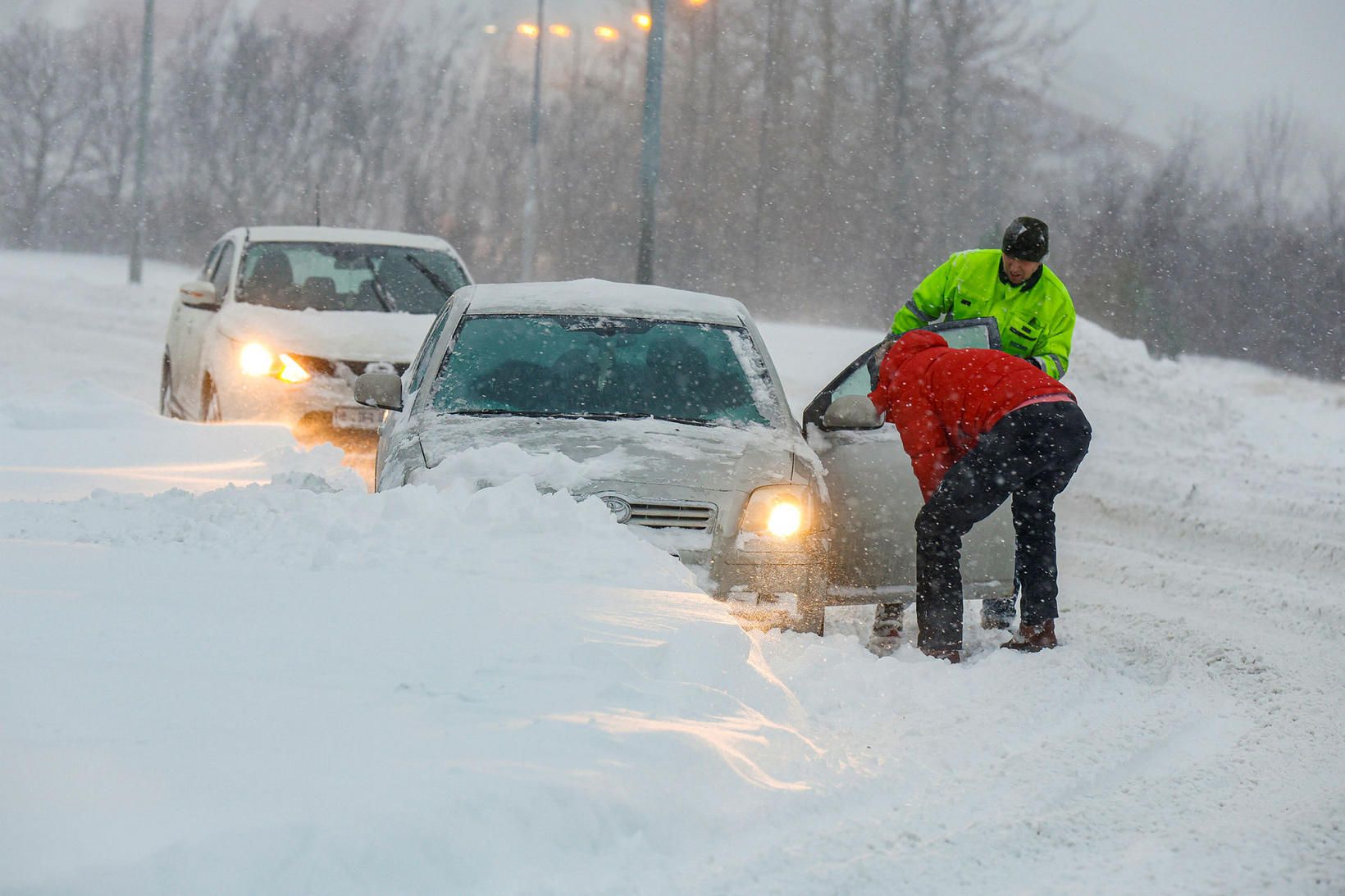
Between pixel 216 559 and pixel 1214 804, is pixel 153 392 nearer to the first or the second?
pixel 216 559

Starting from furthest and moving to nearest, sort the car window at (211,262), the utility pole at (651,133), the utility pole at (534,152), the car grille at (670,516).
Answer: the utility pole at (534,152)
the utility pole at (651,133)
the car window at (211,262)
the car grille at (670,516)

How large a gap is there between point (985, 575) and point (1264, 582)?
2.77 m

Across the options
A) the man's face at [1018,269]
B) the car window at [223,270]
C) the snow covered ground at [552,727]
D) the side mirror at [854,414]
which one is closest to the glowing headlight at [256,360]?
the car window at [223,270]

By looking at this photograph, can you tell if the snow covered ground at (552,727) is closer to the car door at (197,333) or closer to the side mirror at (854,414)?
the side mirror at (854,414)

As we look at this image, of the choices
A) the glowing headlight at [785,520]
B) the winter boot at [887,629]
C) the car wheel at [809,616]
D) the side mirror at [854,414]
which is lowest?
the winter boot at [887,629]

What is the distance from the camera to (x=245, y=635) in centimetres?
388

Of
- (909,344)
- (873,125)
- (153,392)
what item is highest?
(873,125)

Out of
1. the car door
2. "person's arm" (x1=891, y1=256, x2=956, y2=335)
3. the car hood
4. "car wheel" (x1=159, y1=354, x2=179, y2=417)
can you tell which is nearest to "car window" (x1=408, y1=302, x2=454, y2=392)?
the car hood

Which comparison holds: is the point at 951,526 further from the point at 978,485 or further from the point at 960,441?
the point at 960,441

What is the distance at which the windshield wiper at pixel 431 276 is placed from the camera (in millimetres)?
10539

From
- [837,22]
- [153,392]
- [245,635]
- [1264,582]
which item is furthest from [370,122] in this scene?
[245,635]

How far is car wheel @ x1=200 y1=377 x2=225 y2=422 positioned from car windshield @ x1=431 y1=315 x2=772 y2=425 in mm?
3572

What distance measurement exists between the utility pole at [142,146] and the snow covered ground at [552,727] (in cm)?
2749

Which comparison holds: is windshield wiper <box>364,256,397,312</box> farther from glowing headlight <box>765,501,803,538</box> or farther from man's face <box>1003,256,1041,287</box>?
glowing headlight <box>765,501,803,538</box>
